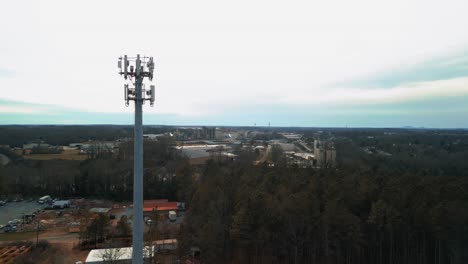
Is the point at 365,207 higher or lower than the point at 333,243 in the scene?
higher

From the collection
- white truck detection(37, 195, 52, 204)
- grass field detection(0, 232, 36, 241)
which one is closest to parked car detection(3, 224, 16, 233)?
grass field detection(0, 232, 36, 241)

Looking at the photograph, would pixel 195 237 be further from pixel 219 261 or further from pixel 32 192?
pixel 32 192

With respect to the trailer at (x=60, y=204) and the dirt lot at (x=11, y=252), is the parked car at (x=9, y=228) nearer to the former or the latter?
the dirt lot at (x=11, y=252)

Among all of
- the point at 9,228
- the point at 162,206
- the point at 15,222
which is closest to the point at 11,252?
the point at 9,228

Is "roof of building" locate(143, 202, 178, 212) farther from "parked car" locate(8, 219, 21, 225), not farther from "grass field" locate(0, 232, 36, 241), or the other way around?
"parked car" locate(8, 219, 21, 225)

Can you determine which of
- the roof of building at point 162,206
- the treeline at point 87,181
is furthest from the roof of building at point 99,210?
the treeline at point 87,181

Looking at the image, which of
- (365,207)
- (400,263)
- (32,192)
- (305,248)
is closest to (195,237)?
(305,248)

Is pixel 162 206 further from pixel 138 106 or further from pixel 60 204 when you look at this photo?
pixel 138 106
